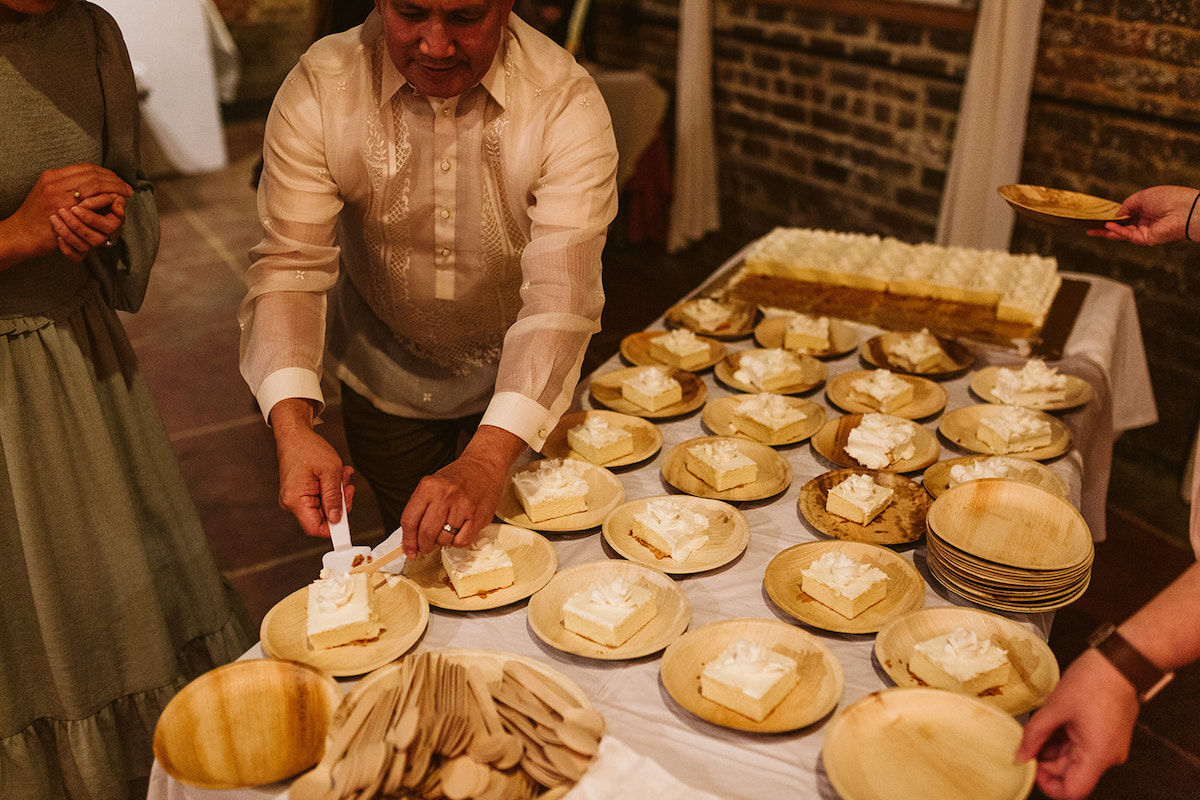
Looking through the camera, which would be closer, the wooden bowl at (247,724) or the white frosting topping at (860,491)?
the wooden bowl at (247,724)

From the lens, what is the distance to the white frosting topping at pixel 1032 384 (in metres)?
2.34

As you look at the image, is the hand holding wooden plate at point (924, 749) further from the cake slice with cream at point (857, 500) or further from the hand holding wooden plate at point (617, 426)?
the hand holding wooden plate at point (617, 426)

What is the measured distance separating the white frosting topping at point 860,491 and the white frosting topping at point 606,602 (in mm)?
512

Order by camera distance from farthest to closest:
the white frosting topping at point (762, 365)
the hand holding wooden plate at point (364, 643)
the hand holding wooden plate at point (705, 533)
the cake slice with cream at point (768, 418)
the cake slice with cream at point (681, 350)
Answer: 1. the cake slice with cream at point (681, 350)
2. the white frosting topping at point (762, 365)
3. the cake slice with cream at point (768, 418)
4. the hand holding wooden plate at point (705, 533)
5. the hand holding wooden plate at point (364, 643)

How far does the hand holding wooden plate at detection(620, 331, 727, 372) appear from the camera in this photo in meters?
2.59

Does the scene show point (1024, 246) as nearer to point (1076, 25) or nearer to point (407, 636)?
point (1076, 25)

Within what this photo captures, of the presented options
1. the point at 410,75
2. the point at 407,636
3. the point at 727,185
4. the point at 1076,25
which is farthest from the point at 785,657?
the point at 727,185

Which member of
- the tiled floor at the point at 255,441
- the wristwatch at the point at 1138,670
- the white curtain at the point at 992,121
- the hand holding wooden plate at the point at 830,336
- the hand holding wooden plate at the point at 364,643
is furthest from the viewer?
the white curtain at the point at 992,121

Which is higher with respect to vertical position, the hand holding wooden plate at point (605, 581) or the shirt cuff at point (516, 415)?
the shirt cuff at point (516, 415)

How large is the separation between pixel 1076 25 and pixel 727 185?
9.12ft

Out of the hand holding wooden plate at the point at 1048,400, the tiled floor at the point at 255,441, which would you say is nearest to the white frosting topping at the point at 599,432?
the hand holding wooden plate at the point at 1048,400

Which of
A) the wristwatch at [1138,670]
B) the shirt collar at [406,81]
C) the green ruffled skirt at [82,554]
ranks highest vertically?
the shirt collar at [406,81]

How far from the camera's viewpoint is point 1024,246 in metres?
4.64

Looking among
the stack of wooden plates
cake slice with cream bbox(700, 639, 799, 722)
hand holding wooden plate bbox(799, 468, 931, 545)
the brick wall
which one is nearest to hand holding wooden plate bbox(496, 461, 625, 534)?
hand holding wooden plate bbox(799, 468, 931, 545)
